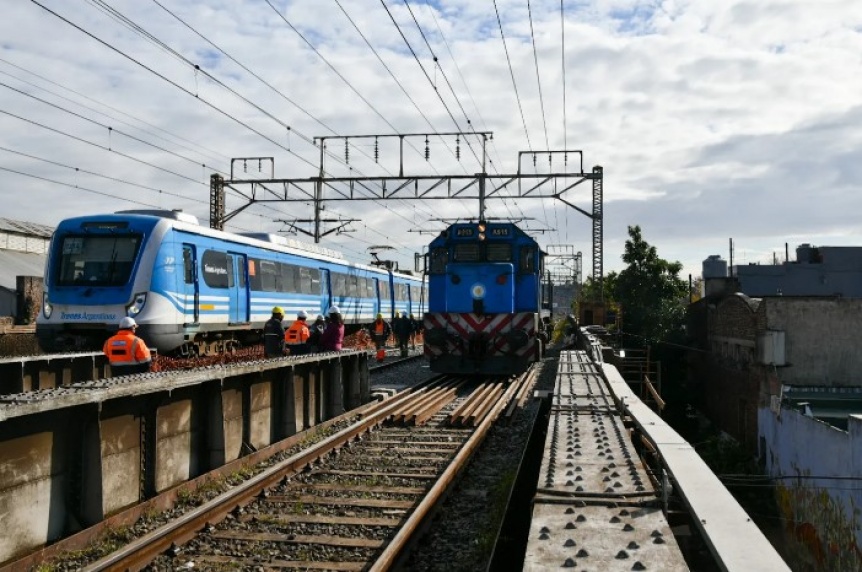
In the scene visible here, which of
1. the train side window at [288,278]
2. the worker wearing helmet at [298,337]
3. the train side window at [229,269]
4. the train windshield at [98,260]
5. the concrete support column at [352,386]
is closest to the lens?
the train windshield at [98,260]

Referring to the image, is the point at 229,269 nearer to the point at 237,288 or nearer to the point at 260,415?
the point at 237,288

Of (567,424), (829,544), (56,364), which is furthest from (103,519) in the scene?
(829,544)

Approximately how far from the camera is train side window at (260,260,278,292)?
18.8 metres

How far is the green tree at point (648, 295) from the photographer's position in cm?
3775

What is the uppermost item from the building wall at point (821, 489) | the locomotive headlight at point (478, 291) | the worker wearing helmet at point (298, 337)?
the locomotive headlight at point (478, 291)

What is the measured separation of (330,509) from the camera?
7117 mm

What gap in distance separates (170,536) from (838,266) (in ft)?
151

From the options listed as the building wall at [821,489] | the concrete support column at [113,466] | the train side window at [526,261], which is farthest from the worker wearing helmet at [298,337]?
the building wall at [821,489]

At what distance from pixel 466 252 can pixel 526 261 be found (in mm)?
1431

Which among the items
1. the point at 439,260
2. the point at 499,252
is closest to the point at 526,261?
the point at 499,252

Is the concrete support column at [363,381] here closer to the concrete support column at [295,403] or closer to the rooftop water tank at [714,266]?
the concrete support column at [295,403]

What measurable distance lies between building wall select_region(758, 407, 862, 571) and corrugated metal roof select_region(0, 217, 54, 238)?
42.2m

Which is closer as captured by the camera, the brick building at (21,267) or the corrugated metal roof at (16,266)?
the brick building at (21,267)

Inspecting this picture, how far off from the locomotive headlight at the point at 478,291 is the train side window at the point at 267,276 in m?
5.10
